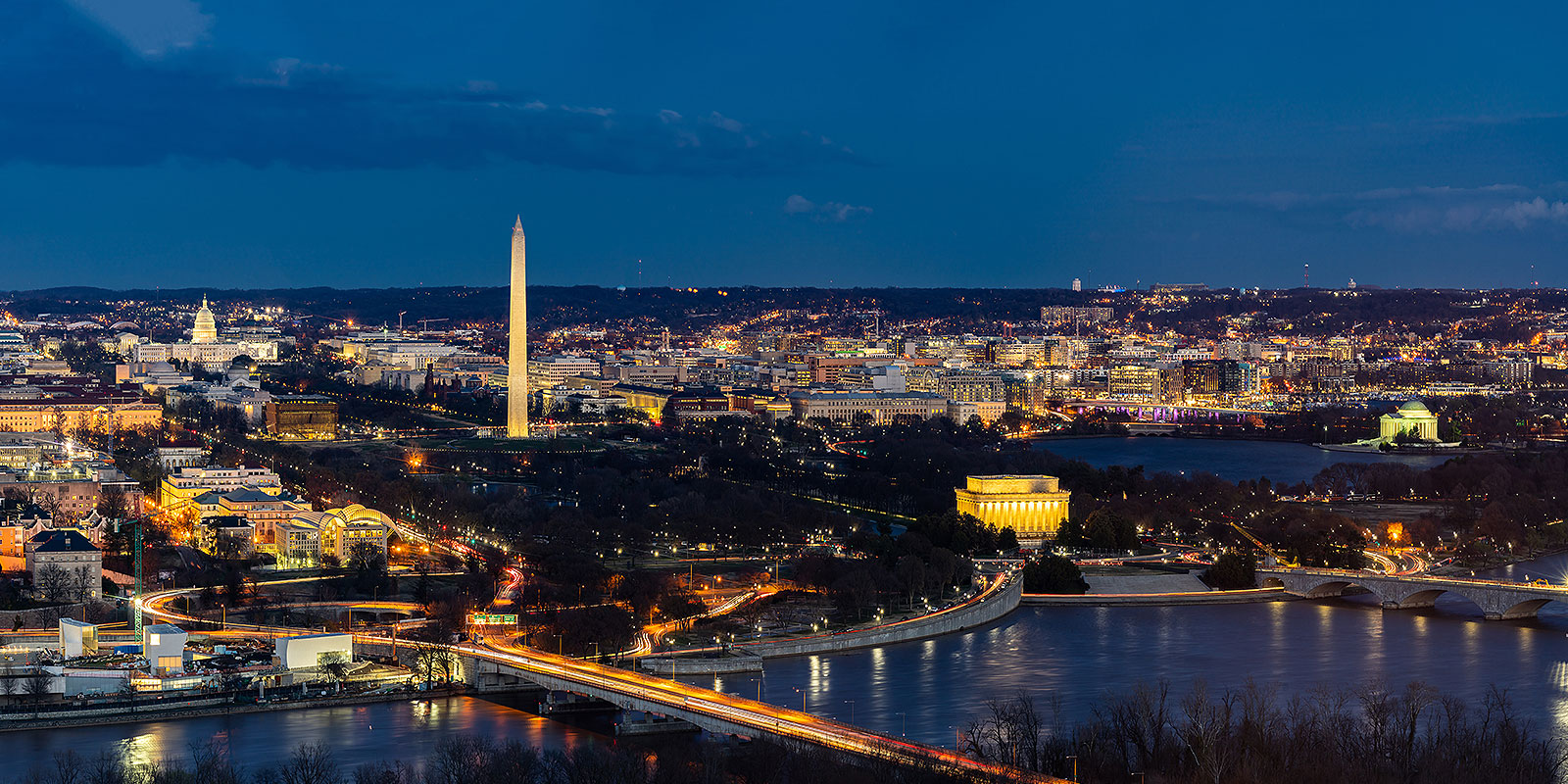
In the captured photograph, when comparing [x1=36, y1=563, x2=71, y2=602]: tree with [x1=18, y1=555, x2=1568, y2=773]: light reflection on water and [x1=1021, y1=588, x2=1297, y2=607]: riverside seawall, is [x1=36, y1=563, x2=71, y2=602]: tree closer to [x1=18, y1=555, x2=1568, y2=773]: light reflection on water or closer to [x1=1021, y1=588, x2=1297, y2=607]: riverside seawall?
[x1=18, y1=555, x2=1568, y2=773]: light reflection on water

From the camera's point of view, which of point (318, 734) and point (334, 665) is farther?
point (334, 665)

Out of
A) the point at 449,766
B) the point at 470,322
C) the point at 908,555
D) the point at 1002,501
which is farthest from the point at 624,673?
the point at 470,322

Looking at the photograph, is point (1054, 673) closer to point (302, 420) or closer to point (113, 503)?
point (113, 503)

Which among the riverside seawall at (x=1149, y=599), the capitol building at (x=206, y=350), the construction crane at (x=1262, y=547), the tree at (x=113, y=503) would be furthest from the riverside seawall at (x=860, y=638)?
the capitol building at (x=206, y=350)

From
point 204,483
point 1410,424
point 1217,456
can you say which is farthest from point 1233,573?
point 1410,424

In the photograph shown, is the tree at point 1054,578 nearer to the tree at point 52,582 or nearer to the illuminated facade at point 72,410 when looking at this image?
the tree at point 52,582

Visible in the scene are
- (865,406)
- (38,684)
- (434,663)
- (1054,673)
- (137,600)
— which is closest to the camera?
(38,684)

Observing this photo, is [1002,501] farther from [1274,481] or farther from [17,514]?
[17,514]

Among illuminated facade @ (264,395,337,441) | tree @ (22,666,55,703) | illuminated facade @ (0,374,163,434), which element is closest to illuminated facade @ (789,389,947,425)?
illuminated facade @ (264,395,337,441)
